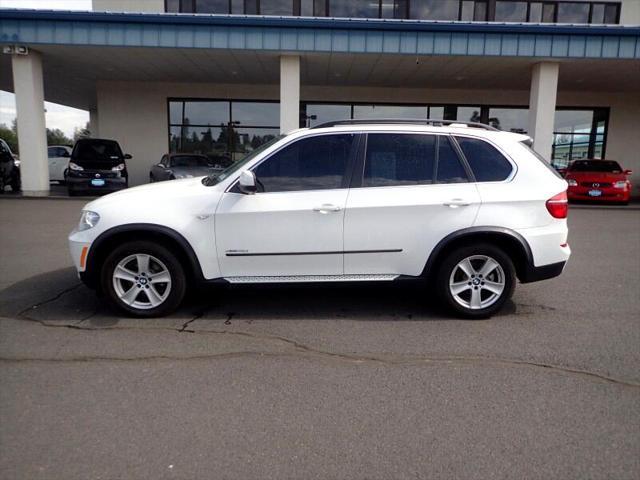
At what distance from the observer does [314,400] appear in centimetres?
316

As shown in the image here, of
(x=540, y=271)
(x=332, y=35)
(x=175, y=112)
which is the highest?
(x=332, y=35)

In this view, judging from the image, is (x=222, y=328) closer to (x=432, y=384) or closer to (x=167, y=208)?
(x=167, y=208)

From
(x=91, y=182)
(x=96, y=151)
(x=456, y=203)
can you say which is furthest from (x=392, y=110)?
(x=456, y=203)

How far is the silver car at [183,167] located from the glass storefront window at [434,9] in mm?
10031

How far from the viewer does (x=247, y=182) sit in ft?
13.8

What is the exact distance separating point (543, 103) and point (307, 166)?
1202 cm

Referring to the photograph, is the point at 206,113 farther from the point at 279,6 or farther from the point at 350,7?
the point at 350,7

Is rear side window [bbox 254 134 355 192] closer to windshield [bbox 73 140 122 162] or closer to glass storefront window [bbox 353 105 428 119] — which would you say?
windshield [bbox 73 140 122 162]

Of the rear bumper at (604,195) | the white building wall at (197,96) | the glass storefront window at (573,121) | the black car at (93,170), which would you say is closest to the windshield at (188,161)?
the black car at (93,170)

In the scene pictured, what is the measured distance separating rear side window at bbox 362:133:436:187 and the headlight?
252 cm

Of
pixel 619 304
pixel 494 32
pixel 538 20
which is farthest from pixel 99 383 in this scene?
pixel 538 20

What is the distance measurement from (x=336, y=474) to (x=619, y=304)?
427cm

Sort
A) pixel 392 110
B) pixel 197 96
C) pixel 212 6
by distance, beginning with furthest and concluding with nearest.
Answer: pixel 392 110 → pixel 197 96 → pixel 212 6

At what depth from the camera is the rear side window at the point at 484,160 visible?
4.64 m
